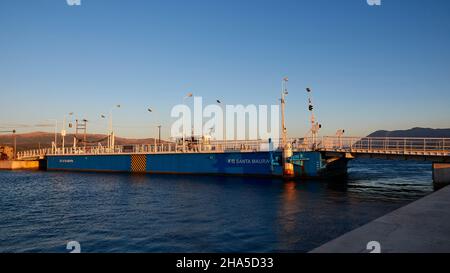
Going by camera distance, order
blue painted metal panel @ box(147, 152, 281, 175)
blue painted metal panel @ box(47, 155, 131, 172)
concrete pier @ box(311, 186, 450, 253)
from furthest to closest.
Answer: blue painted metal panel @ box(47, 155, 131, 172) → blue painted metal panel @ box(147, 152, 281, 175) → concrete pier @ box(311, 186, 450, 253)

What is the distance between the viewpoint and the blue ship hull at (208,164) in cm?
4797

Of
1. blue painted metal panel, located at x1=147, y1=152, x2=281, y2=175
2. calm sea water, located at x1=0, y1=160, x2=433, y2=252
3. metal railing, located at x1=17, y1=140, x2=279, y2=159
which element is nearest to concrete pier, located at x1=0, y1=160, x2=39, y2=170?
metal railing, located at x1=17, y1=140, x2=279, y2=159

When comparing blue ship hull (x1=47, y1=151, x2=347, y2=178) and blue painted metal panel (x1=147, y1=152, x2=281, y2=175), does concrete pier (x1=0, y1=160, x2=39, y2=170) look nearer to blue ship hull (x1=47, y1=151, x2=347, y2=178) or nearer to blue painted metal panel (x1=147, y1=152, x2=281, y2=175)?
blue ship hull (x1=47, y1=151, x2=347, y2=178)

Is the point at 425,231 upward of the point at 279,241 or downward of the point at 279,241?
upward

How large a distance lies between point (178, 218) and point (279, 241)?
27.6 ft

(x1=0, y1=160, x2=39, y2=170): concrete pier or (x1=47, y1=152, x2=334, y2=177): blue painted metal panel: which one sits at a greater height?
(x1=47, y1=152, x2=334, y2=177): blue painted metal panel

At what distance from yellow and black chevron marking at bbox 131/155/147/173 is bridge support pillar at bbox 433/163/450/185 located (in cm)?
5007

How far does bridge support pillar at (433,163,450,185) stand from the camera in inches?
1447

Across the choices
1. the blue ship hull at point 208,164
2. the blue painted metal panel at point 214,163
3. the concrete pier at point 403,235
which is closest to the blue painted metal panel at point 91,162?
the blue ship hull at point 208,164
